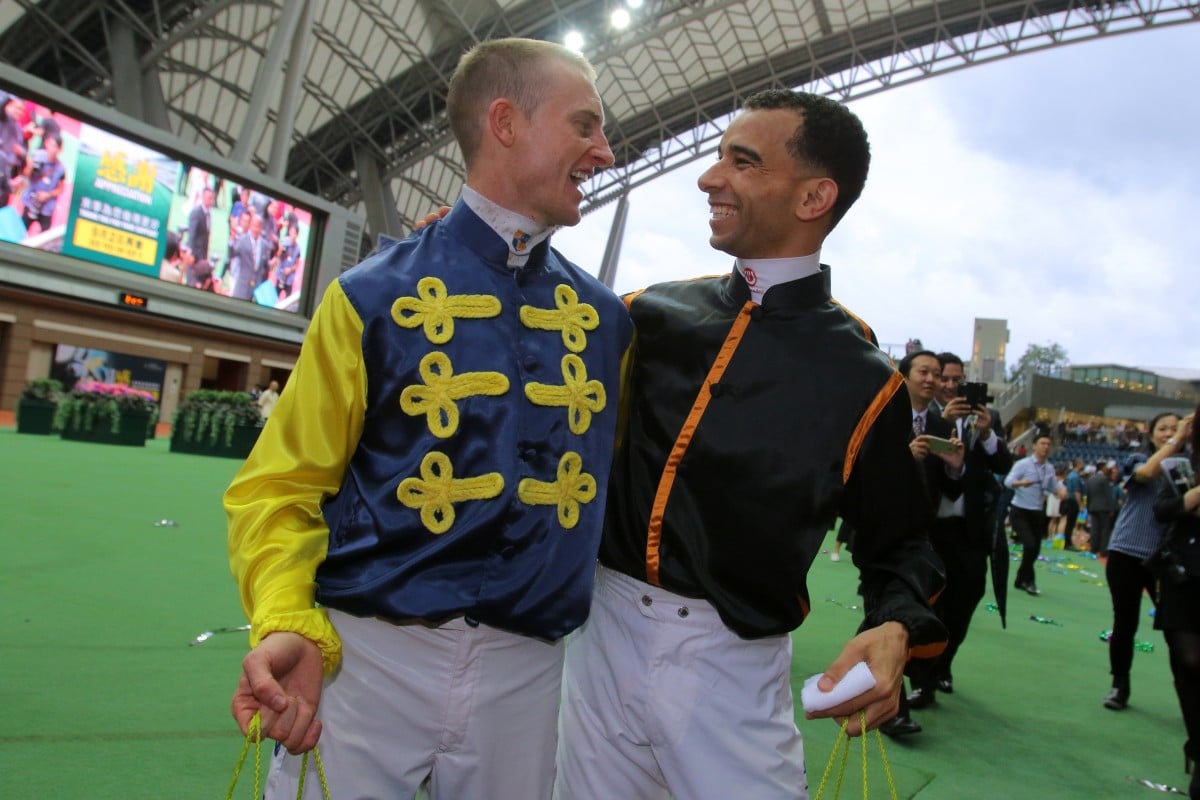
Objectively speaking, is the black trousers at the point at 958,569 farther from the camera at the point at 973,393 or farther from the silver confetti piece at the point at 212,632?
the silver confetti piece at the point at 212,632

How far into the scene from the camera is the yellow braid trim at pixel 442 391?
1.59 metres

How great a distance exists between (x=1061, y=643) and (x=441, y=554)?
7512mm

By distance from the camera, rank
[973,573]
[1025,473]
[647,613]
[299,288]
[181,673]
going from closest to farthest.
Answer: [647,613], [181,673], [973,573], [1025,473], [299,288]

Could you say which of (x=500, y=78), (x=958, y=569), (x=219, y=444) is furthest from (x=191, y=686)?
(x=219, y=444)

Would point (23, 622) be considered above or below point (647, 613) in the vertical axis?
below

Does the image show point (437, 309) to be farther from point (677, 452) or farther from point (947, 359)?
point (947, 359)

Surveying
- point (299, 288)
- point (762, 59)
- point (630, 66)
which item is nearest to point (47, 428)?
point (299, 288)

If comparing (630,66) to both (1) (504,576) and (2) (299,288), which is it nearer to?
(2) (299,288)

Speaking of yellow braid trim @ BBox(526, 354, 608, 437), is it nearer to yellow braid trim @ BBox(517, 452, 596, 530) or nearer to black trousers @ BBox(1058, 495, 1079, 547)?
yellow braid trim @ BBox(517, 452, 596, 530)

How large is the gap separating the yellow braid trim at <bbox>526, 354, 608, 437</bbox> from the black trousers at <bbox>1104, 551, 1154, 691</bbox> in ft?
15.5

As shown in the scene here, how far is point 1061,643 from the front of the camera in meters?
7.52

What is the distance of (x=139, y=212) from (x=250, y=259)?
3.58 metres

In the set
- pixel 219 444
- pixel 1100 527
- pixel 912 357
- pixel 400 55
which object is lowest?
pixel 219 444

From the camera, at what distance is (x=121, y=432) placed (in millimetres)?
15562
